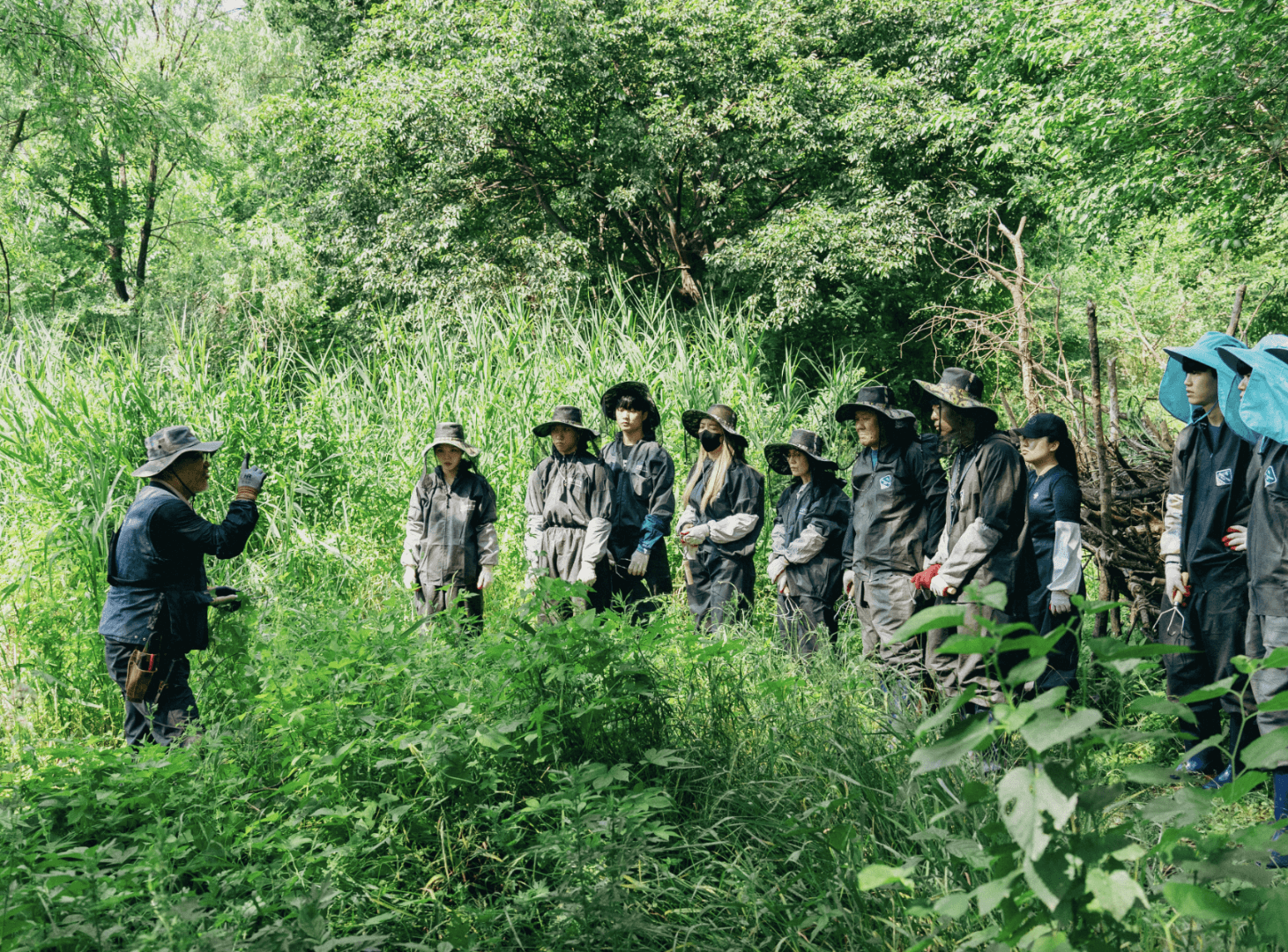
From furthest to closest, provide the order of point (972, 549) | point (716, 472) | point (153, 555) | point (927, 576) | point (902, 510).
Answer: point (716, 472)
point (902, 510)
point (927, 576)
point (972, 549)
point (153, 555)

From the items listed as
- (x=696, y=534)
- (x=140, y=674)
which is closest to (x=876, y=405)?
(x=696, y=534)

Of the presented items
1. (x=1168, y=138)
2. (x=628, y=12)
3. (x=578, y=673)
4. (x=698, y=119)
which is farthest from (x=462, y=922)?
(x=628, y=12)

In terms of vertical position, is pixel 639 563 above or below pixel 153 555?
below

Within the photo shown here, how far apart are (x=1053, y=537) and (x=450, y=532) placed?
11.3 ft

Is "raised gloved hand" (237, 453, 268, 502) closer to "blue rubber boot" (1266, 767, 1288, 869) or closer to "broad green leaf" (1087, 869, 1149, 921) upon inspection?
"broad green leaf" (1087, 869, 1149, 921)

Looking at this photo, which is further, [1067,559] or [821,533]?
[821,533]

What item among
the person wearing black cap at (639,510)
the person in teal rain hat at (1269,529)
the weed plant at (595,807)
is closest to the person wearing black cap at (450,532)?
Answer: the person wearing black cap at (639,510)

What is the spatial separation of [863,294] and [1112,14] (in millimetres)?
6435

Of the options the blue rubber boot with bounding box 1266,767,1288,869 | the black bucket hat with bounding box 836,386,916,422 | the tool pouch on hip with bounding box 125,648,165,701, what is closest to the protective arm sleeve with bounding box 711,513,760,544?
the black bucket hat with bounding box 836,386,916,422

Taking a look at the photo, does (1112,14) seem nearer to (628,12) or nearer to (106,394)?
(628,12)

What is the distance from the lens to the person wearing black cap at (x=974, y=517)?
161 inches

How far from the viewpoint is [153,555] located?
157 inches

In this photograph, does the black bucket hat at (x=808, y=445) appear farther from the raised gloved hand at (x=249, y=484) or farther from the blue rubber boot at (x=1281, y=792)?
the raised gloved hand at (x=249, y=484)

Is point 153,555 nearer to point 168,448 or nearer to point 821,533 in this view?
point 168,448
